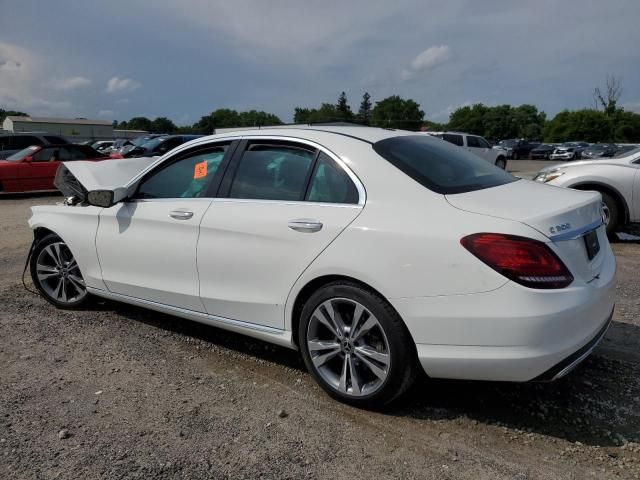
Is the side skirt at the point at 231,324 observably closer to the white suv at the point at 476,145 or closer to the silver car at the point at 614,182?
the silver car at the point at 614,182

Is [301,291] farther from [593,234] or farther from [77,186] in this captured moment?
[77,186]

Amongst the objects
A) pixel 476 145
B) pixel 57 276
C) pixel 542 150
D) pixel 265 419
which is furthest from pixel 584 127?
pixel 265 419

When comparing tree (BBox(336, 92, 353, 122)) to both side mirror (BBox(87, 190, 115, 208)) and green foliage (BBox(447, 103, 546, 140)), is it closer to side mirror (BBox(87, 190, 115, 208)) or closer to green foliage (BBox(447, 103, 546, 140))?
side mirror (BBox(87, 190, 115, 208))

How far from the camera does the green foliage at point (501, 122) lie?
110375 millimetres

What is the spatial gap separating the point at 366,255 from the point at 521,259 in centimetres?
76

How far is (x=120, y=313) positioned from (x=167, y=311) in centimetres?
103

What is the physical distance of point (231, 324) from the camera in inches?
141

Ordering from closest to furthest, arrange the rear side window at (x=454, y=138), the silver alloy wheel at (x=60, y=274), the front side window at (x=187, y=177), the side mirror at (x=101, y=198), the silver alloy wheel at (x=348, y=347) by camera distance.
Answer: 1. the silver alloy wheel at (x=348, y=347)
2. the front side window at (x=187, y=177)
3. the side mirror at (x=101, y=198)
4. the silver alloy wheel at (x=60, y=274)
5. the rear side window at (x=454, y=138)

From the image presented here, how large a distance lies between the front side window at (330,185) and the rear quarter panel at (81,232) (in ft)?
6.71

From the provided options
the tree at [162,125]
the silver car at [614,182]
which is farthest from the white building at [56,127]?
the silver car at [614,182]

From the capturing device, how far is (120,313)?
15.7 feet

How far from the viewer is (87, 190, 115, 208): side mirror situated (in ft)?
13.5

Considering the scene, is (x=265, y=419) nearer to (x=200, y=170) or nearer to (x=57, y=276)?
(x=200, y=170)

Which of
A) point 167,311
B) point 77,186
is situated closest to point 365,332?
point 167,311
